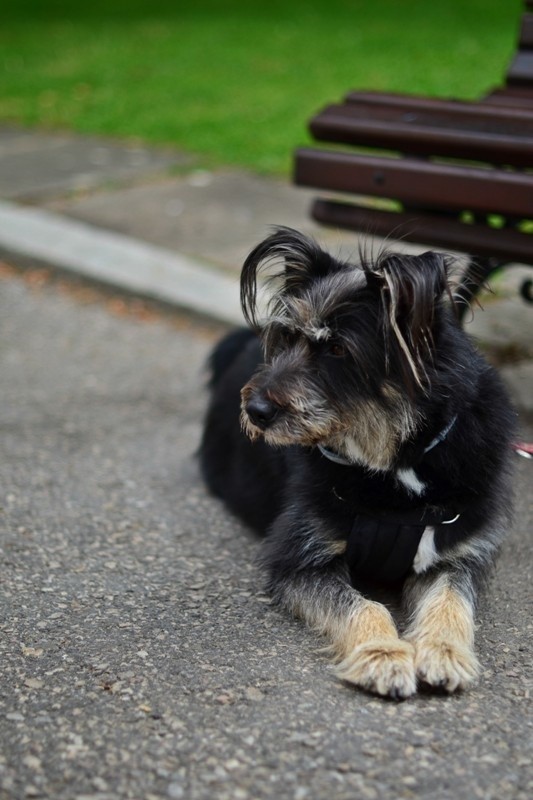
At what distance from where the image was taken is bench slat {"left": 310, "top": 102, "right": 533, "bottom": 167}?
449 cm

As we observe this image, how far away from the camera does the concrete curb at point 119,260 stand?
6766 mm

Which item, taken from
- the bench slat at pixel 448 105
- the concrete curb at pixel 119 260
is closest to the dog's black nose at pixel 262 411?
the bench slat at pixel 448 105

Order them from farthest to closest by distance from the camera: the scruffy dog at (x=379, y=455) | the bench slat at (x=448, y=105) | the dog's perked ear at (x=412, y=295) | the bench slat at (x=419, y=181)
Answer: the bench slat at (x=448, y=105)
the bench slat at (x=419, y=181)
the scruffy dog at (x=379, y=455)
the dog's perked ear at (x=412, y=295)

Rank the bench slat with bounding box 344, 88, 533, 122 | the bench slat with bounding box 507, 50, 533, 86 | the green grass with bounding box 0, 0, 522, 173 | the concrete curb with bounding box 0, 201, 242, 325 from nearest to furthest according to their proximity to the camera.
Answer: the bench slat with bounding box 344, 88, 533, 122
the bench slat with bounding box 507, 50, 533, 86
the concrete curb with bounding box 0, 201, 242, 325
the green grass with bounding box 0, 0, 522, 173

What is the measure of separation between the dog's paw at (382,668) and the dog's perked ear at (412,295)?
839 millimetres

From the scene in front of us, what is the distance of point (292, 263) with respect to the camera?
3.52 metres

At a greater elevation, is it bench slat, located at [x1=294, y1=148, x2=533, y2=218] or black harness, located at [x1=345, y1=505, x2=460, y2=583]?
bench slat, located at [x1=294, y1=148, x2=533, y2=218]

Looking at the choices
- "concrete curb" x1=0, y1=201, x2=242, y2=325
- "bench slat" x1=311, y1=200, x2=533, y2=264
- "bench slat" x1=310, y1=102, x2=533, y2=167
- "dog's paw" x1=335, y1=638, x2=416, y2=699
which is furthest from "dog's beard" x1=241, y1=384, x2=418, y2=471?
"concrete curb" x1=0, y1=201, x2=242, y2=325

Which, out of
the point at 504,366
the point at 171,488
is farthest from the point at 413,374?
the point at 504,366

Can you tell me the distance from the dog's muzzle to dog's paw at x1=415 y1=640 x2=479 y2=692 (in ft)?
2.88

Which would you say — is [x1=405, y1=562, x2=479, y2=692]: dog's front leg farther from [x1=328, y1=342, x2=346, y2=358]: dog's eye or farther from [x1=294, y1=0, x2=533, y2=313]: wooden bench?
[x1=294, y1=0, x2=533, y2=313]: wooden bench

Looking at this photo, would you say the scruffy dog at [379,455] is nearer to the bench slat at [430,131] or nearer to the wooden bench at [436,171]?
the wooden bench at [436,171]

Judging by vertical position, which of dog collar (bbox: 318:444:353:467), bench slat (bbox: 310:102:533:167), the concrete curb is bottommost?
the concrete curb

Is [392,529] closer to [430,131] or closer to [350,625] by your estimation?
[350,625]
